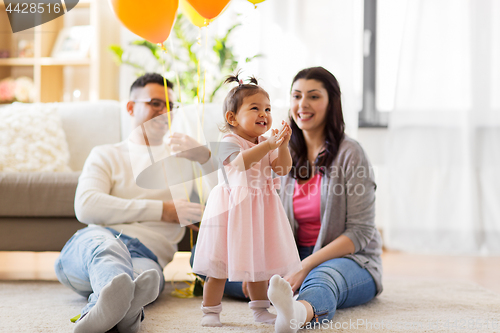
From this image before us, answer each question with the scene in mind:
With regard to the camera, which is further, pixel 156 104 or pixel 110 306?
pixel 156 104

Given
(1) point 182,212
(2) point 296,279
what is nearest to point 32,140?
(1) point 182,212

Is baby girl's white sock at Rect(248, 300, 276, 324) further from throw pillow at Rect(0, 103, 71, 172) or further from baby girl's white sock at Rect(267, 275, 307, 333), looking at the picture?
throw pillow at Rect(0, 103, 71, 172)

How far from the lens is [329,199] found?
1.31 m

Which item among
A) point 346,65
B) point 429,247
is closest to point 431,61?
point 346,65

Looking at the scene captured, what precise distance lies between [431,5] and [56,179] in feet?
A: 7.66

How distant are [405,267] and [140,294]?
159 cm

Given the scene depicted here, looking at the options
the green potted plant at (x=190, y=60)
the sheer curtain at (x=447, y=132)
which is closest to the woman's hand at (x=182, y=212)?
the green potted plant at (x=190, y=60)

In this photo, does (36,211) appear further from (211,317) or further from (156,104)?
(211,317)

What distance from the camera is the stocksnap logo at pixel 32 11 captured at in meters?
2.61

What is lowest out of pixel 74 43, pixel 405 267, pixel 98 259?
pixel 405 267

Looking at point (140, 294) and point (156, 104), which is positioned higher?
point (156, 104)

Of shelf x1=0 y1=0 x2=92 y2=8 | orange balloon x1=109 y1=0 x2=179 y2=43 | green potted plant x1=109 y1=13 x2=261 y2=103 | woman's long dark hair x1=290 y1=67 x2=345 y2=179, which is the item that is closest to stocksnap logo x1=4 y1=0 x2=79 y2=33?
shelf x1=0 y1=0 x2=92 y2=8

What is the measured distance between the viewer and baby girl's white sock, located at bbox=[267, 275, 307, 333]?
2.88 ft

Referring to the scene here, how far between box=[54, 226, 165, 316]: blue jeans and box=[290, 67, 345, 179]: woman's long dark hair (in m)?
0.55
